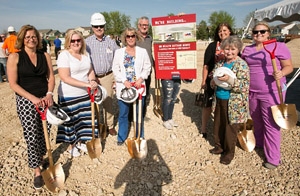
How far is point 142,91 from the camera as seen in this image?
3633mm

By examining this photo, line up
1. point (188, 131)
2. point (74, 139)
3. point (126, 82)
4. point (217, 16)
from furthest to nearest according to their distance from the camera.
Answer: point (217, 16) < point (188, 131) < point (74, 139) < point (126, 82)

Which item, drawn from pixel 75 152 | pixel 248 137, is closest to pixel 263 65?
pixel 248 137

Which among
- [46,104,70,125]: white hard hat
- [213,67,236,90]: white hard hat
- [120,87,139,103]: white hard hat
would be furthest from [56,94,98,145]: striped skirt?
[213,67,236,90]: white hard hat

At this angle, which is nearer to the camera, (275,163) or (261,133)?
(275,163)

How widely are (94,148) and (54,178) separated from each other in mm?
778

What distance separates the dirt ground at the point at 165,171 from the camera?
9.69 ft

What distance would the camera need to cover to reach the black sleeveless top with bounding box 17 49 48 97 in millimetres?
2705

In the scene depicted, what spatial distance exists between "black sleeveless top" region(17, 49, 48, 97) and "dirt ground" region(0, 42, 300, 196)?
53.2 inches

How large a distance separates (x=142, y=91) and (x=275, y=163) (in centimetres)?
233

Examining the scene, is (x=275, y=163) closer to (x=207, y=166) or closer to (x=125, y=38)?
(x=207, y=166)

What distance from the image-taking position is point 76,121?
11.7 ft

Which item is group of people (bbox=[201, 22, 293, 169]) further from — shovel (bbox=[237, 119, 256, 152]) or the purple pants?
shovel (bbox=[237, 119, 256, 152])

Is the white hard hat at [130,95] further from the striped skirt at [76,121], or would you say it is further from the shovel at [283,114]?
the shovel at [283,114]

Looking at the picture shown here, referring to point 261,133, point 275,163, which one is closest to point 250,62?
point 261,133
